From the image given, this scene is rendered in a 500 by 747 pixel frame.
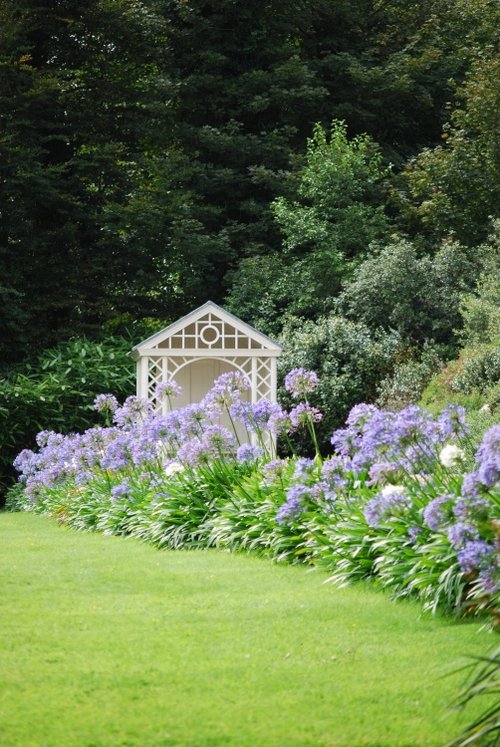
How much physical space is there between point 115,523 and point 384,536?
418 centimetres

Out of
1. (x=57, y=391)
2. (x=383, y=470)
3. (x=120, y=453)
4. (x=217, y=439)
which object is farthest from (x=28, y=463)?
(x=383, y=470)

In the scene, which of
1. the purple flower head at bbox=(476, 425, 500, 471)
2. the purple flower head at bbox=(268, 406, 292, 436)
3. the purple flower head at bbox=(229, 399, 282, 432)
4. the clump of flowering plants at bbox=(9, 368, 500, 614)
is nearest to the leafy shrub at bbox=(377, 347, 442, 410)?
the clump of flowering plants at bbox=(9, 368, 500, 614)

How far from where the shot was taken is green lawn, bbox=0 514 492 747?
12.6 ft

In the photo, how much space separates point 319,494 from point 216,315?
26.0ft

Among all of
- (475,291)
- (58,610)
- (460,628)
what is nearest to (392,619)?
(460,628)

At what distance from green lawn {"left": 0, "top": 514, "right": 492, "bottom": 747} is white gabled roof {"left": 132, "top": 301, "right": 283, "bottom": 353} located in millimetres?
7690

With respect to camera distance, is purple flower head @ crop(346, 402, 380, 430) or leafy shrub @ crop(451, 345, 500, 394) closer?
purple flower head @ crop(346, 402, 380, 430)

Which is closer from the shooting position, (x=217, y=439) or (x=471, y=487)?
(x=471, y=487)

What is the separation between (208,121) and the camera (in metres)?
22.7

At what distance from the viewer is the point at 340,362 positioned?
1792 cm

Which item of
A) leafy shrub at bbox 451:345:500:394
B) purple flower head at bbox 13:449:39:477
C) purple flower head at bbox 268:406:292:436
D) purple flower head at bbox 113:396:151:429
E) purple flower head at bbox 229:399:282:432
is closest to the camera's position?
purple flower head at bbox 268:406:292:436

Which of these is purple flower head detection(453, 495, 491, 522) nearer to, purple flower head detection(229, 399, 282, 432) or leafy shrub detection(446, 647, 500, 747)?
leafy shrub detection(446, 647, 500, 747)

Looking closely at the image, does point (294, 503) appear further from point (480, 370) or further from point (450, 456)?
point (480, 370)

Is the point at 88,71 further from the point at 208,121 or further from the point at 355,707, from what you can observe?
the point at 355,707
